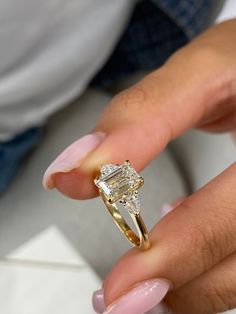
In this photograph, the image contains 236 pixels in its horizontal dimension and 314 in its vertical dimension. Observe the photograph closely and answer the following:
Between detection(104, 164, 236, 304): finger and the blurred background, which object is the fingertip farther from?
the blurred background

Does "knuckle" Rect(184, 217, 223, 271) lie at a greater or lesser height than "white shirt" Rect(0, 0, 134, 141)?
lesser

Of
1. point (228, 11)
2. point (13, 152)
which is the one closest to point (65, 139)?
point (13, 152)

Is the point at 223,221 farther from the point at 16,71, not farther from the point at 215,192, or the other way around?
the point at 16,71

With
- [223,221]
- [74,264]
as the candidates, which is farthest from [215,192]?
[74,264]

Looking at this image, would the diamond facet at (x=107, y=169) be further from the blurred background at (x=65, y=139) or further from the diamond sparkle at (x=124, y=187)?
the blurred background at (x=65, y=139)

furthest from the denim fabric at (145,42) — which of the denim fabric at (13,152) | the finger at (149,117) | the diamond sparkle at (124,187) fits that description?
the diamond sparkle at (124,187)

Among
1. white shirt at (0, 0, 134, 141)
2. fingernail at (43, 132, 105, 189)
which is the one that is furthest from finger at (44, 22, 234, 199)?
white shirt at (0, 0, 134, 141)

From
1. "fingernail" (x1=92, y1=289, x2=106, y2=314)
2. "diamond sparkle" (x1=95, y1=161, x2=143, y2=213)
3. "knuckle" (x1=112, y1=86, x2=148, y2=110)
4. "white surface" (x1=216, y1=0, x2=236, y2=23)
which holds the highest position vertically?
"knuckle" (x1=112, y1=86, x2=148, y2=110)
